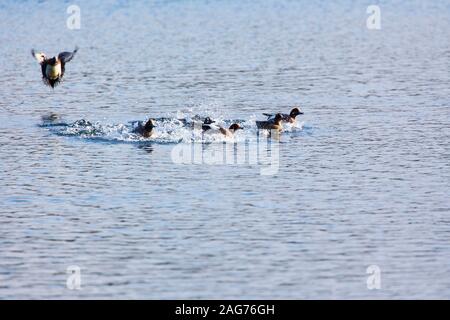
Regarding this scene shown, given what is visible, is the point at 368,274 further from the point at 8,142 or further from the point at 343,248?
the point at 8,142

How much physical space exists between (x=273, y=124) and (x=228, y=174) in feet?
11.2

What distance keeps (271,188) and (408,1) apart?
1098 inches

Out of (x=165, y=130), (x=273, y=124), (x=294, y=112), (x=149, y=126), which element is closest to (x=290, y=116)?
(x=294, y=112)

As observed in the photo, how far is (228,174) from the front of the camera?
16.4 m

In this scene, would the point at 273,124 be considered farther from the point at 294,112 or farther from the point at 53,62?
the point at 53,62

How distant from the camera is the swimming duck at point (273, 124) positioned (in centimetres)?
1947

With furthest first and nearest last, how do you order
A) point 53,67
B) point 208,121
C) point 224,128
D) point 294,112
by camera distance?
point 294,112
point 53,67
point 208,121
point 224,128

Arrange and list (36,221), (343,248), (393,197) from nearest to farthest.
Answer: (343,248)
(36,221)
(393,197)

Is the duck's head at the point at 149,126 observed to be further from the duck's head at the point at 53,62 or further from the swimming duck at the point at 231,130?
the duck's head at the point at 53,62

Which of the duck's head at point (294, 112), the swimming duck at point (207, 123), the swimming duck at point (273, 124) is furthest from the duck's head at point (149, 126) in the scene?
the duck's head at point (294, 112)

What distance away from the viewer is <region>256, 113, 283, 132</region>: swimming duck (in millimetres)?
19469

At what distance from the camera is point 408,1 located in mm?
42156

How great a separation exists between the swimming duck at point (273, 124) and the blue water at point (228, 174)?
18cm

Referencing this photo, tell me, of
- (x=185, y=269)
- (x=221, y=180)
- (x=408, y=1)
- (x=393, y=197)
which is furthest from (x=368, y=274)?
(x=408, y=1)
